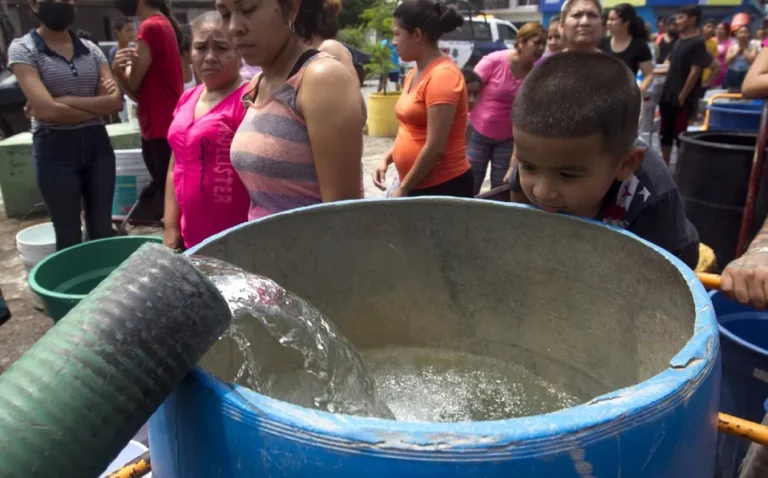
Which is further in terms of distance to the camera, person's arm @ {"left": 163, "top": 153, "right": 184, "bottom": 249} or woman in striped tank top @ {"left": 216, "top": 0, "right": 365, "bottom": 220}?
person's arm @ {"left": 163, "top": 153, "right": 184, "bottom": 249}

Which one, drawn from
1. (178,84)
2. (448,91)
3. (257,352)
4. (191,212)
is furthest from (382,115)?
(257,352)

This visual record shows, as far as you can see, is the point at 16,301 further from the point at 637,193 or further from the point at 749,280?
the point at 749,280

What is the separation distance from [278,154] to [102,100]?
7.47ft

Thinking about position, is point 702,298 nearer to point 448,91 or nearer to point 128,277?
point 128,277

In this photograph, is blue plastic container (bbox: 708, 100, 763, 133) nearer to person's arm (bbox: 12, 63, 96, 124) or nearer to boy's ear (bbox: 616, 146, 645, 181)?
boy's ear (bbox: 616, 146, 645, 181)

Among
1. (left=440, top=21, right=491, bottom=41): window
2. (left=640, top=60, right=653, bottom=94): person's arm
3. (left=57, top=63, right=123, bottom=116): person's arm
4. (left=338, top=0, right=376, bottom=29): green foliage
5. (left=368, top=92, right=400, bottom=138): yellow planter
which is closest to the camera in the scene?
(left=57, top=63, right=123, bottom=116): person's arm

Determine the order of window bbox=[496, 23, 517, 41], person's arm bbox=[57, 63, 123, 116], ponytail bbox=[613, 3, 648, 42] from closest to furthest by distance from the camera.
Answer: person's arm bbox=[57, 63, 123, 116], ponytail bbox=[613, 3, 648, 42], window bbox=[496, 23, 517, 41]

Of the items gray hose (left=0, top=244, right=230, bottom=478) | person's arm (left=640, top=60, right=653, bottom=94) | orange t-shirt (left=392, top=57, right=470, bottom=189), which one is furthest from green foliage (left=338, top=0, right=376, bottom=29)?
gray hose (left=0, top=244, right=230, bottom=478)

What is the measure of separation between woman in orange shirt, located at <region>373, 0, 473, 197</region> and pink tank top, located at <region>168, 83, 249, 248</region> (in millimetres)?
1220

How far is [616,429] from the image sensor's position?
2.03 feet

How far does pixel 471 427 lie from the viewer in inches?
23.9

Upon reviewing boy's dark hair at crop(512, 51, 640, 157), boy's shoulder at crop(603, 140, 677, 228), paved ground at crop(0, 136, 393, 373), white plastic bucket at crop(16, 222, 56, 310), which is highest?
boy's dark hair at crop(512, 51, 640, 157)

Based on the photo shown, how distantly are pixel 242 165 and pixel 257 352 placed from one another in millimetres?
753

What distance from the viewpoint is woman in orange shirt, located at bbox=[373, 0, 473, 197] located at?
9.87ft
